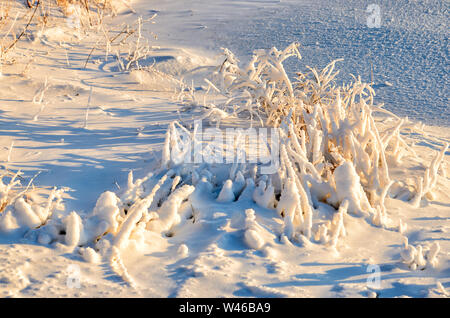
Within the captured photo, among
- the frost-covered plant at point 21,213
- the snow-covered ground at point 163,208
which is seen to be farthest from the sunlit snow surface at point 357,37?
the frost-covered plant at point 21,213

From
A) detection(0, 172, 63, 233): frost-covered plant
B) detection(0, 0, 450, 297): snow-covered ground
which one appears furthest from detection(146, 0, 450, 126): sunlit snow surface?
detection(0, 172, 63, 233): frost-covered plant

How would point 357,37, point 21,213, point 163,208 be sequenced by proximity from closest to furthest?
1. point 21,213
2. point 163,208
3. point 357,37

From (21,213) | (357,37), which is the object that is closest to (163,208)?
(21,213)

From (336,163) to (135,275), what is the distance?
A: 1.03 m

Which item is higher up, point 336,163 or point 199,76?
point 199,76

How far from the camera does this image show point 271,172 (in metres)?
2.00

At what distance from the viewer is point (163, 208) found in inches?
68.9

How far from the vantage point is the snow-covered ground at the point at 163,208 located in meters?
1.42

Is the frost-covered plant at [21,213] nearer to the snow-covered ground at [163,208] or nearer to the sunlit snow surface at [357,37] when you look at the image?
the snow-covered ground at [163,208]

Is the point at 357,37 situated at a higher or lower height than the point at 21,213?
higher

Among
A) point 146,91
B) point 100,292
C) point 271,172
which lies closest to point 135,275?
point 100,292

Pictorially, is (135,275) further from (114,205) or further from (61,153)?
(61,153)

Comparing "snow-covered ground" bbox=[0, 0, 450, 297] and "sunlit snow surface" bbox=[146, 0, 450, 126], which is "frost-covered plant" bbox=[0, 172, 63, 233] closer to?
"snow-covered ground" bbox=[0, 0, 450, 297]

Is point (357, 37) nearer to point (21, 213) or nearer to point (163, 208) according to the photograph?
point (163, 208)
